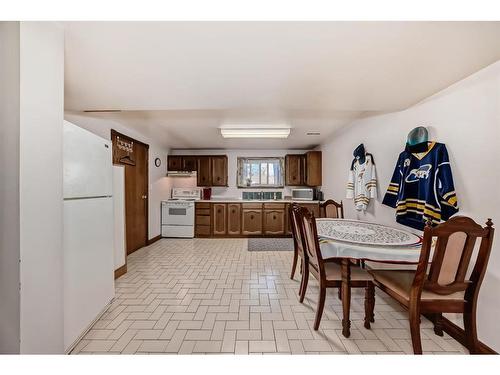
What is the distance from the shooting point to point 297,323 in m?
1.84

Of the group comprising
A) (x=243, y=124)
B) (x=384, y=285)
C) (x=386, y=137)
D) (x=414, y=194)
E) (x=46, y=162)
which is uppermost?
(x=243, y=124)

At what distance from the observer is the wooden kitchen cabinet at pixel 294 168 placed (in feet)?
17.5

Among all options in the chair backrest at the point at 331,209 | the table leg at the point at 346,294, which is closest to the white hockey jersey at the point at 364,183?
the chair backrest at the point at 331,209

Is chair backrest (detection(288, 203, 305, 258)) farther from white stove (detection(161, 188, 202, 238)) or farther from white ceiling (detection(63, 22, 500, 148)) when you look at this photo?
white stove (detection(161, 188, 202, 238))

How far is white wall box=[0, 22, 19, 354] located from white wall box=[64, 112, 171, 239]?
2.04 m

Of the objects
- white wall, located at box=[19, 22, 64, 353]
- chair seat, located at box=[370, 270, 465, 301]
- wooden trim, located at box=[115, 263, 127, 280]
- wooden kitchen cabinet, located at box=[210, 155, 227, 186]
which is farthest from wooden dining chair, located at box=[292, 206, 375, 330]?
wooden kitchen cabinet, located at box=[210, 155, 227, 186]

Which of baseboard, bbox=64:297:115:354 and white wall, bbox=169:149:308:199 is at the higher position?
white wall, bbox=169:149:308:199

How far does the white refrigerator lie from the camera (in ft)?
4.83

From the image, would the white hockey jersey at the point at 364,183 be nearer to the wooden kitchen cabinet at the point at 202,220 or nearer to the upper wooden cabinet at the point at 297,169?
the upper wooden cabinet at the point at 297,169

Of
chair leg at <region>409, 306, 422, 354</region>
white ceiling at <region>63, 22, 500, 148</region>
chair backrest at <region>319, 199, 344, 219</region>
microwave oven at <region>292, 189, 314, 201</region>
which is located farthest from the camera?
microwave oven at <region>292, 189, 314, 201</region>
